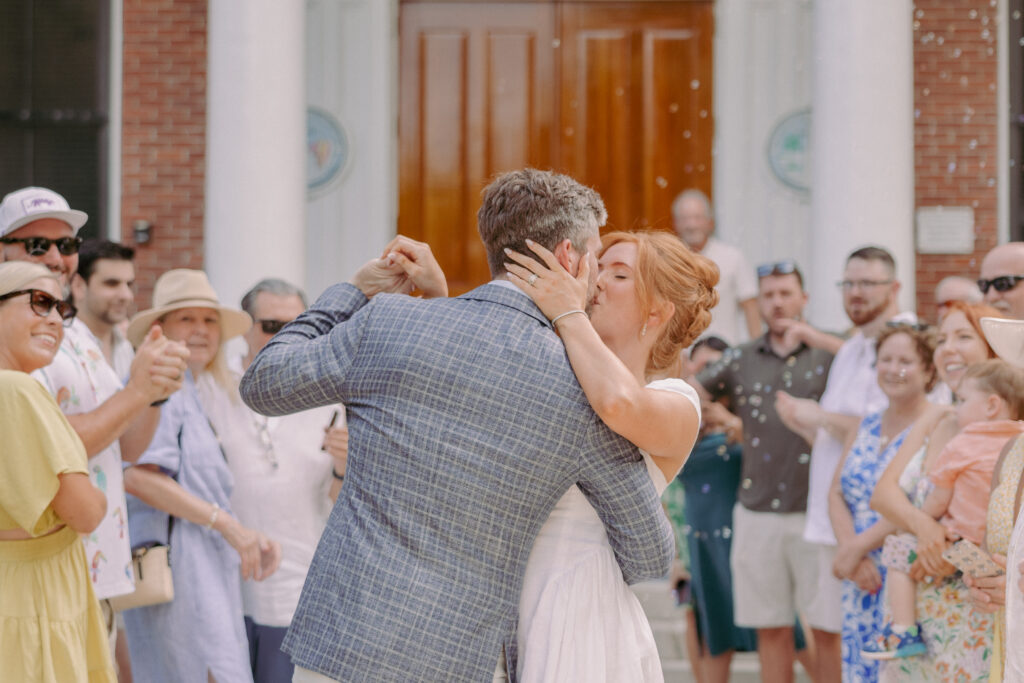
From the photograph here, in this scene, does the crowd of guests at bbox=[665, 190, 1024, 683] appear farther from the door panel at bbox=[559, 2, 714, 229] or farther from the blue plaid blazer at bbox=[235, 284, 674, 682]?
the door panel at bbox=[559, 2, 714, 229]

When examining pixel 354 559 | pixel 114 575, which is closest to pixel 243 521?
pixel 114 575

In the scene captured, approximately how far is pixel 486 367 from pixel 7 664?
1.81 m

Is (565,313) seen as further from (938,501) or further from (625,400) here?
(938,501)

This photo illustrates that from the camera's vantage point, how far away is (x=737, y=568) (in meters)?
6.09

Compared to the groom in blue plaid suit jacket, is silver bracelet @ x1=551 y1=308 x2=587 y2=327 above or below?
above

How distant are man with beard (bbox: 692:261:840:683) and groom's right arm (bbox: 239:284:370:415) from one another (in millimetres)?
3789

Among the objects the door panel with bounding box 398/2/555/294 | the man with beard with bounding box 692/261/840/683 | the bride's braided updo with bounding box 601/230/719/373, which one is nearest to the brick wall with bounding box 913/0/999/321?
the door panel with bounding box 398/2/555/294

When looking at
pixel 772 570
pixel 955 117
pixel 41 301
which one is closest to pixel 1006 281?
pixel 772 570

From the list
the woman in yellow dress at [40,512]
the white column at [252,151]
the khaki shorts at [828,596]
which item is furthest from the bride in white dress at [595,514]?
the white column at [252,151]

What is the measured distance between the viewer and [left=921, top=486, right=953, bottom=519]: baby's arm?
437 centimetres

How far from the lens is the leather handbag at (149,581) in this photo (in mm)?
4305

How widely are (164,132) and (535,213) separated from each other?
701 cm

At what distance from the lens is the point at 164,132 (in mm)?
9055

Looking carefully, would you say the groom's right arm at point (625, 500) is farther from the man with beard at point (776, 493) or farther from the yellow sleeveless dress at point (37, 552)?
the man with beard at point (776, 493)
